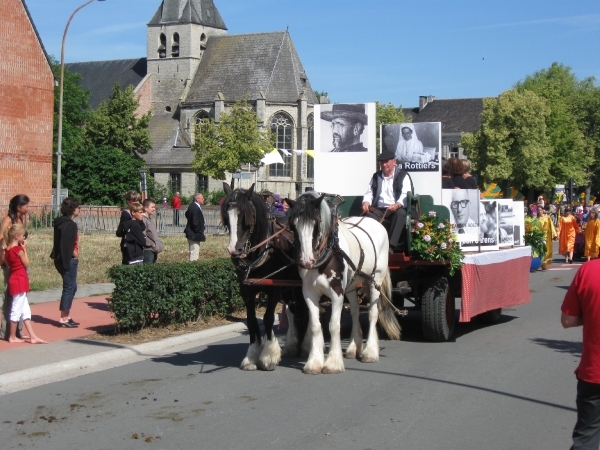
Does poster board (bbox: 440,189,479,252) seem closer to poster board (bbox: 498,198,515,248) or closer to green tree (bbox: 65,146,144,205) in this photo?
poster board (bbox: 498,198,515,248)

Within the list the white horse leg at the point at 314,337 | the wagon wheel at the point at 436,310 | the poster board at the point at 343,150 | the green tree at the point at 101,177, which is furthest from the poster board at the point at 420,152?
the green tree at the point at 101,177

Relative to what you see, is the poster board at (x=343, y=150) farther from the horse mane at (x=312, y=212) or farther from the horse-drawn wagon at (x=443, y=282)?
the horse mane at (x=312, y=212)

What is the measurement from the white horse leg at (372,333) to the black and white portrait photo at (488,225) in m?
2.92

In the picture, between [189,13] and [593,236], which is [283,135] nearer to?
[189,13]

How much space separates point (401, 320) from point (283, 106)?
66.5 m

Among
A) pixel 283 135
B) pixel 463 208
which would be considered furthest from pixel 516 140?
pixel 463 208

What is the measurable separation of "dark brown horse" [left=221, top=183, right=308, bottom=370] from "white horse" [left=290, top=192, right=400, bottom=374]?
48 centimetres

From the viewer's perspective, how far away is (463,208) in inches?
472

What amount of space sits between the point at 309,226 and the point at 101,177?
148 ft

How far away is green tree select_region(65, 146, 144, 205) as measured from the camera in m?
51.0

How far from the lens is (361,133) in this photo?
12234mm

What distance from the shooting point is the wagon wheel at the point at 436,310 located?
1074 cm

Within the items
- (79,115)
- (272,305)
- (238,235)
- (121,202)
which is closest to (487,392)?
(272,305)

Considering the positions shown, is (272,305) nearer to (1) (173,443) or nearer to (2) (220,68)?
(1) (173,443)
